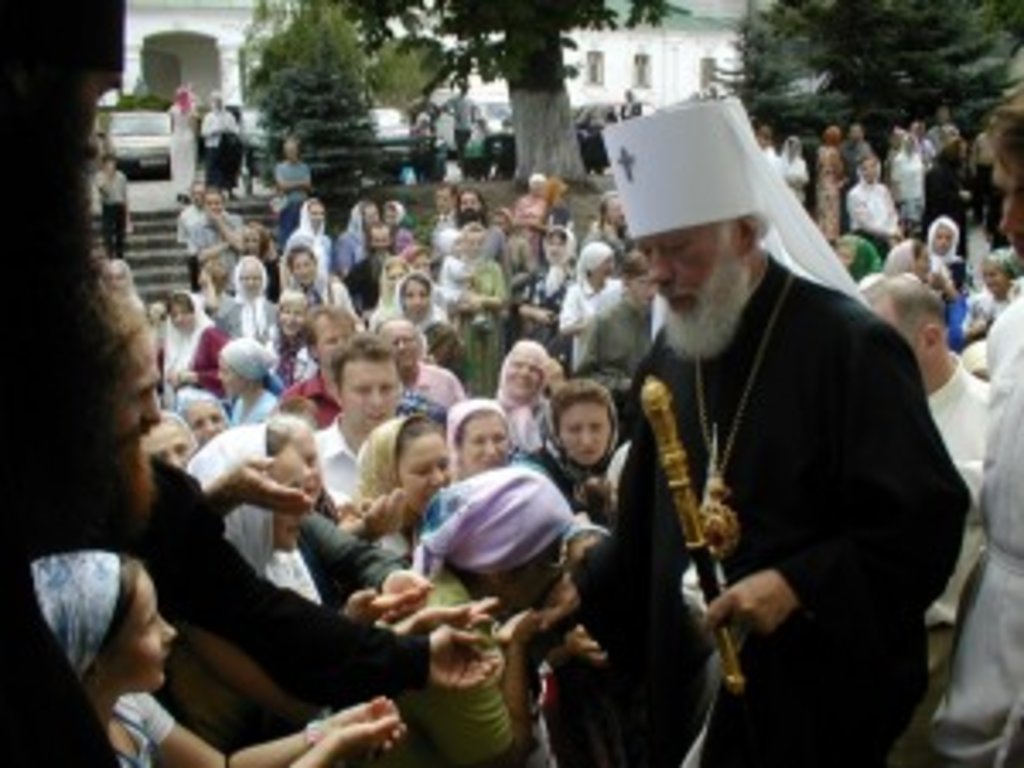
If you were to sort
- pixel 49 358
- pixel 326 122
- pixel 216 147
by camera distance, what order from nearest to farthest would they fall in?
pixel 49 358 < pixel 326 122 < pixel 216 147

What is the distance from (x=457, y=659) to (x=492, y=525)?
19.8 inches

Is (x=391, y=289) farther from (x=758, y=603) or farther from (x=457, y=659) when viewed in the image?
(x=758, y=603)

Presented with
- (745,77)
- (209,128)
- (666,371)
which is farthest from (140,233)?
(666,371)

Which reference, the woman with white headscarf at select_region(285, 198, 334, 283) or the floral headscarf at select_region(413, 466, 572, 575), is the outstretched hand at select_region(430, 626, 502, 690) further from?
the woman with white headscarf at select_region(285, 198, 334, 283)

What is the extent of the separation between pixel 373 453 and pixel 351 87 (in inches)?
714

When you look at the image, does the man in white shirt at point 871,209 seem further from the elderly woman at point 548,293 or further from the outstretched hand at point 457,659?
the outstretched hand at point 457,659

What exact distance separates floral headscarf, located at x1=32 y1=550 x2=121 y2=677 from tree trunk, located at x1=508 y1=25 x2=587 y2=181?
19.9 meters

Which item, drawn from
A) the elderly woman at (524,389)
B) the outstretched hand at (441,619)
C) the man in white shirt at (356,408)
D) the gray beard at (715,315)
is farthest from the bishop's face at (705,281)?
the elderly woman at (524,389)

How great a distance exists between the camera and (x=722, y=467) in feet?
10.8

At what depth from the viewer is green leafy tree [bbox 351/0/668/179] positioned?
20391 mm

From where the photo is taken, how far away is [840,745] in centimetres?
319

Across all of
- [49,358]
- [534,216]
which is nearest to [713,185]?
[49,358]

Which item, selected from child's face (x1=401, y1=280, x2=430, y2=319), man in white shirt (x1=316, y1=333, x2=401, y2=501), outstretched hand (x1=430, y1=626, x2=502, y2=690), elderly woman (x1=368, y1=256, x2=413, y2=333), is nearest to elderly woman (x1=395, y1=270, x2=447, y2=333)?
child's face (x1=401, y1=280, x2=430, y2=319)

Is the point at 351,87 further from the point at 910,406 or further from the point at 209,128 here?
the point at 910,406
